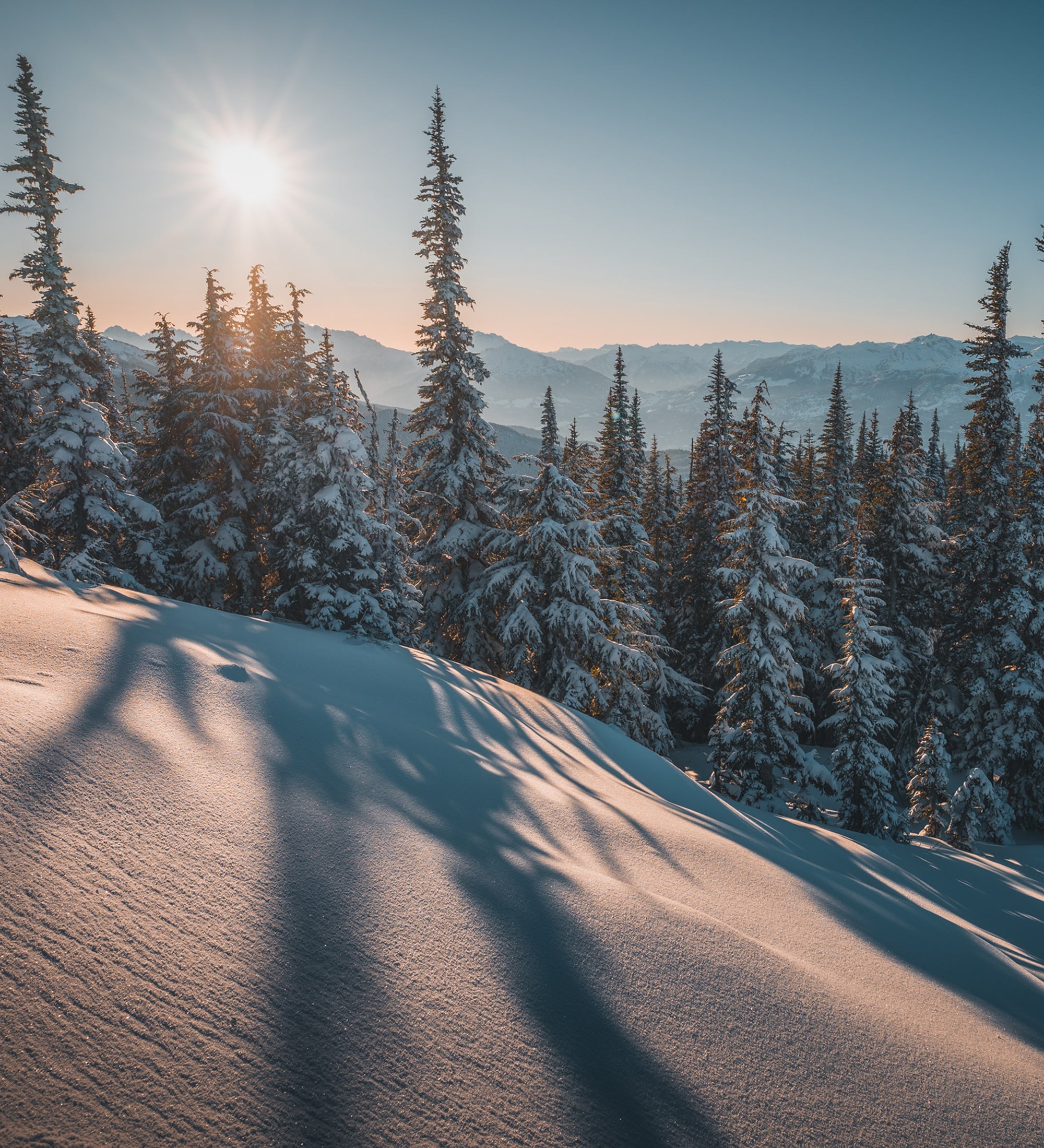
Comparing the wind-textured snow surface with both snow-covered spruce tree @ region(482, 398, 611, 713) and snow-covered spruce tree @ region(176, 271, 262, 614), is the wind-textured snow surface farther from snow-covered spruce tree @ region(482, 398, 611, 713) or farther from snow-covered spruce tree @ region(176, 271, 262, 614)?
snow-covered spruce tree @ region(176, 271, 262, 614)

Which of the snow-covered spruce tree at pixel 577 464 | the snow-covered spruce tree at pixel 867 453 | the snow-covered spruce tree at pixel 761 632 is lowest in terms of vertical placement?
the snow-covered spruce tree at pixel 761 632

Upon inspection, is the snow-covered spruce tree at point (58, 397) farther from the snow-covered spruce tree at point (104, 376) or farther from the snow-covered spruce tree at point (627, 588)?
the snow-covered spruce tree at point (627, 588)

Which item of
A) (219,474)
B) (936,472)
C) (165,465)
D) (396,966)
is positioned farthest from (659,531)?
(936,472)

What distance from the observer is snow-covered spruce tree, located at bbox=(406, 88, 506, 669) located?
62.2 ft

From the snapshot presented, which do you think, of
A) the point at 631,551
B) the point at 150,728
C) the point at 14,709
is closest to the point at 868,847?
the point at 631,551

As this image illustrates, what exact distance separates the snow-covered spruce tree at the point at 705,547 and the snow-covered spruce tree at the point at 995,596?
9029 mm

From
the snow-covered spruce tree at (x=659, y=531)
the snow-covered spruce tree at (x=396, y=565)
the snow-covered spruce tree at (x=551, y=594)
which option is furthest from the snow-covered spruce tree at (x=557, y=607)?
the snow-covered spruce tree at (x=659, y=531)

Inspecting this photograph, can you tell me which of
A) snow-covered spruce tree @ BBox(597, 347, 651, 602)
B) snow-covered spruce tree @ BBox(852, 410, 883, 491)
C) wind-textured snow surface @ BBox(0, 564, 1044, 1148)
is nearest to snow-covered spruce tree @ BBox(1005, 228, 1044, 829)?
snow-covered spruce tree @ BBox(597, 347, 651, 602)

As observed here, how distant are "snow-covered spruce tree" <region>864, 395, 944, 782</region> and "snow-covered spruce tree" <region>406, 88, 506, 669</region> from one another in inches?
711

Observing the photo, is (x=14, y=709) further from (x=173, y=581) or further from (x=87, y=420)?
(x=173, y=581)

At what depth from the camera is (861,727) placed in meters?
18.4

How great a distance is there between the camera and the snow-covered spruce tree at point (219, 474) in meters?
19.5

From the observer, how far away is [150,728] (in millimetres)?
4871

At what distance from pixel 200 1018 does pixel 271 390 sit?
22871 millimetres
